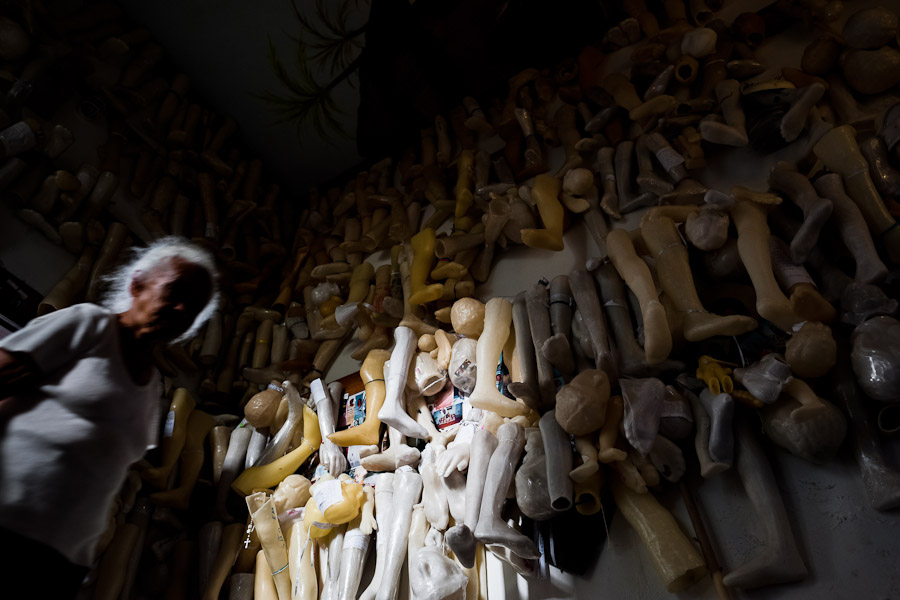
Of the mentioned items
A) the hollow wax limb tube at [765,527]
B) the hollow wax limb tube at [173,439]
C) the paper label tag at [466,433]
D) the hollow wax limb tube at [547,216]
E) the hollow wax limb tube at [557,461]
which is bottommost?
the hollow wax limb tube at [765,527]

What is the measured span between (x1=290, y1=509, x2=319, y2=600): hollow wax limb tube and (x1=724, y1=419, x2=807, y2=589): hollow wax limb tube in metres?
1.09

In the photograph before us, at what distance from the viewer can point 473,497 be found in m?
1.36

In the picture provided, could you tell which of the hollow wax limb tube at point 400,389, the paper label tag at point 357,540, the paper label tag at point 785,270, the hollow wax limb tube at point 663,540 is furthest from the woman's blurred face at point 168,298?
the paper label tag at point 785,270

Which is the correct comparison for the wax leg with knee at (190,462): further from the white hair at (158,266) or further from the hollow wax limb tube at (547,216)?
the hollow wax limb tube at (547,216)

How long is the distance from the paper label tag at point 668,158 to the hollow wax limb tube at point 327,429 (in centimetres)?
137

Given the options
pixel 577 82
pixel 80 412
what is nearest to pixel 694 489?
pixel 80 412

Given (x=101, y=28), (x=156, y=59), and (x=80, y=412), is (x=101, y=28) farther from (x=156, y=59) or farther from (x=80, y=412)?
(x=80, y=412)

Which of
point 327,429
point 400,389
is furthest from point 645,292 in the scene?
point 327,429

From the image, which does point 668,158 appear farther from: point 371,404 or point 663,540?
point 371,404

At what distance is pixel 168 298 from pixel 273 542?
92cm

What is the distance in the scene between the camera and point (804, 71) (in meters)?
1.68

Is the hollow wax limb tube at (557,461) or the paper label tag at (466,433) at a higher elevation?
the paper label tag at (466,433)

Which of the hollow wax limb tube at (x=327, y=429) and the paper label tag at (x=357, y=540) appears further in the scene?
the hollow wax limb tube at (x=327, y=429)

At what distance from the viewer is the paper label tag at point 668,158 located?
1723 mm
